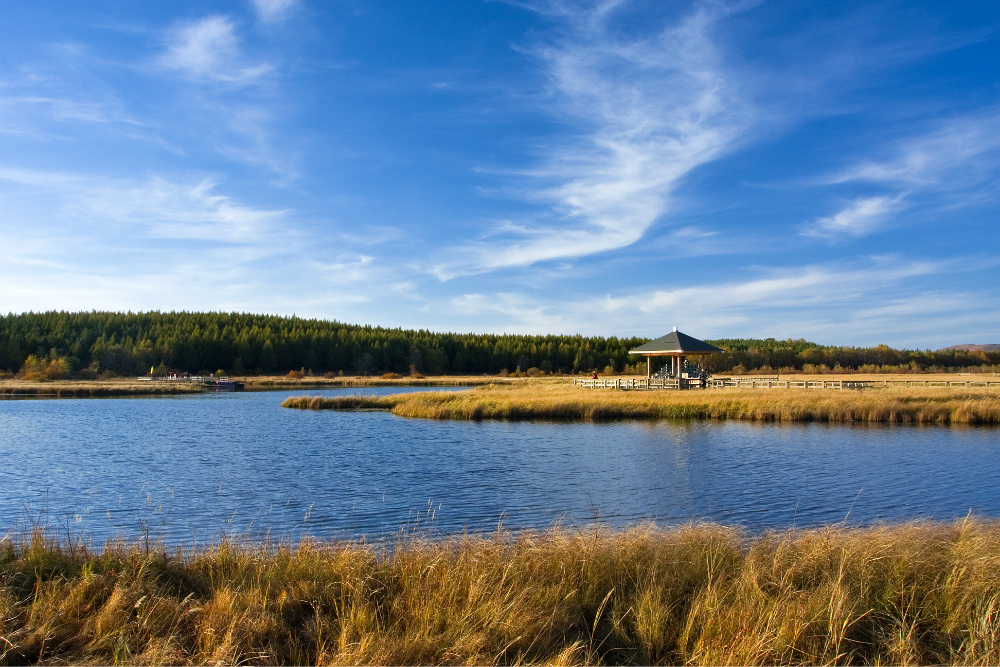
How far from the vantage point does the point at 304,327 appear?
135750 mm

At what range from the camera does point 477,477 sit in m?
17.0

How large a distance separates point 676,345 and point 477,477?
31383 mm

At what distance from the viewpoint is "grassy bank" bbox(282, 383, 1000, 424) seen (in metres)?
29.5

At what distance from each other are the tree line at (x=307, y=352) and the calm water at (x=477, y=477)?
56668 mm

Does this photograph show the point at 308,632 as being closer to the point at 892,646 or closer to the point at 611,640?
the point at 611,640

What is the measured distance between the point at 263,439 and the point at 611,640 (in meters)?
23.0

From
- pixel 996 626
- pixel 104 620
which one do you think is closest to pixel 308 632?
pixel 104 620

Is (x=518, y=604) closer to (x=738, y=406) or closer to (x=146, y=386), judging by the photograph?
(x=738, y=406)

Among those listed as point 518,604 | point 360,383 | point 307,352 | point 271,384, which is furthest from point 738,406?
point 307,352

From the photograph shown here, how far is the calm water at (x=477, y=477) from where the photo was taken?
12.5 m

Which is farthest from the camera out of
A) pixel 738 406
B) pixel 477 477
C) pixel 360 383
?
pixel 360 383

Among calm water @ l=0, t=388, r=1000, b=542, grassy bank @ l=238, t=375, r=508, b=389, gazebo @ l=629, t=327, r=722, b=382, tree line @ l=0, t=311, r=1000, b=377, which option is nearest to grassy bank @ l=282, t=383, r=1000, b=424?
calm water @ l=0, t=388, r=1000, b=542

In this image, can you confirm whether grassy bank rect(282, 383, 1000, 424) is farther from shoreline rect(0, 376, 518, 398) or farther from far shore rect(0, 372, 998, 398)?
shoreline rect(0, 376, 518, 398)

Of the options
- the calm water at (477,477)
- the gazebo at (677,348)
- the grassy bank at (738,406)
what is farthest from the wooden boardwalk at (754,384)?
the calm water at (477,477)
